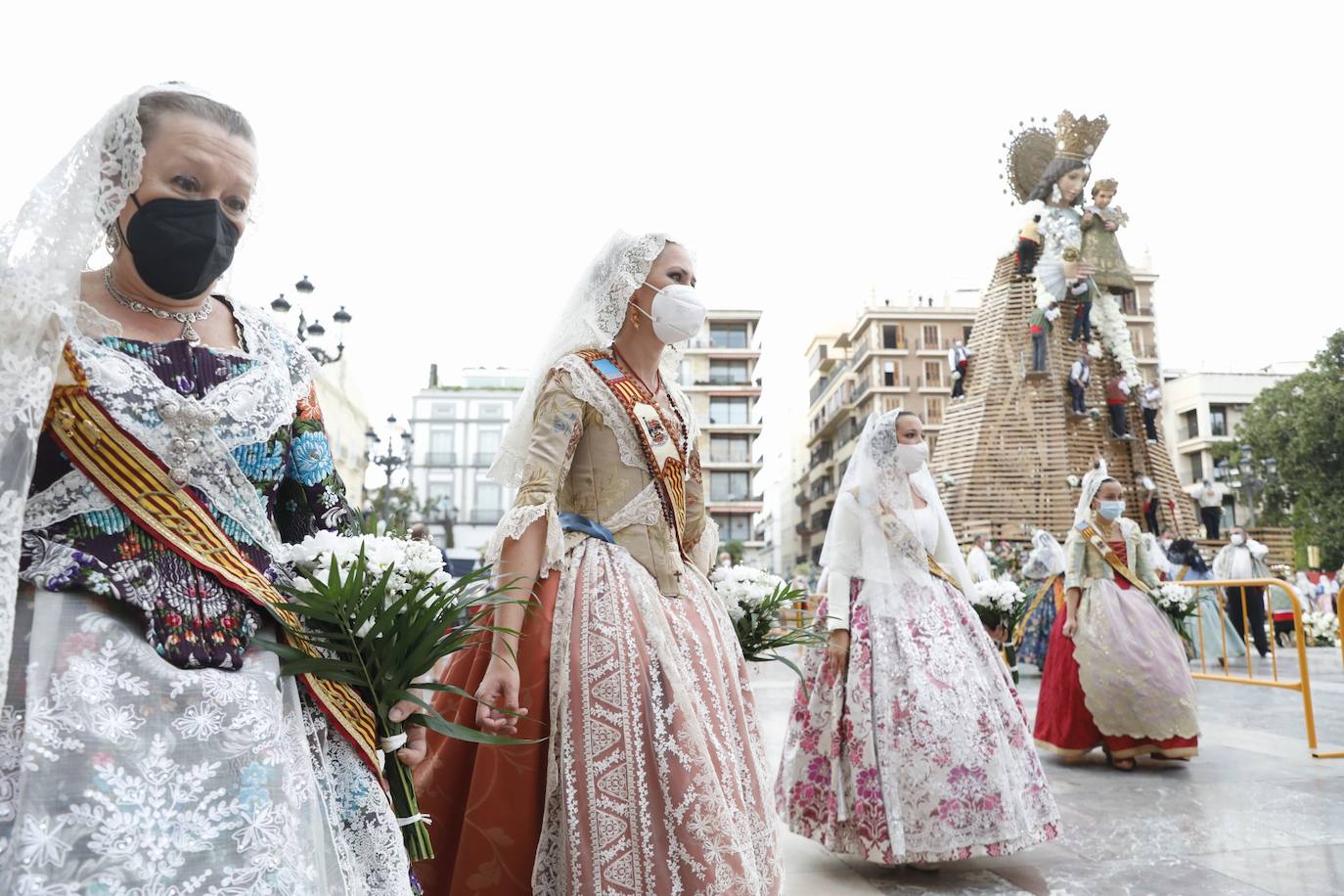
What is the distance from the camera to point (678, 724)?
217cm

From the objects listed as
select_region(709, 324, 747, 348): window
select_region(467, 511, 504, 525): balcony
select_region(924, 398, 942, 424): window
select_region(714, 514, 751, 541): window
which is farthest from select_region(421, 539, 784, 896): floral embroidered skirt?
select_region(709, 324, 747, 348): window

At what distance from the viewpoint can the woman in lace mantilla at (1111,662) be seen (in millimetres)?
5848

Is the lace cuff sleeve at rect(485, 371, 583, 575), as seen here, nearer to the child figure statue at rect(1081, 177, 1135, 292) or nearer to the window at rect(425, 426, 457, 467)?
the child figure statue at rect(1081, 177, 1135, 292)

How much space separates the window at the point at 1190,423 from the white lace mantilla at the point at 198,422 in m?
57.9

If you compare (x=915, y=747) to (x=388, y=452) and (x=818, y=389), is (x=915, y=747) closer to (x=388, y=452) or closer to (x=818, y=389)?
(x=388, y=452)

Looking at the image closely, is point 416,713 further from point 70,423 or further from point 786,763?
point 786,763

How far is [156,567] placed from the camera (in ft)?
4.82

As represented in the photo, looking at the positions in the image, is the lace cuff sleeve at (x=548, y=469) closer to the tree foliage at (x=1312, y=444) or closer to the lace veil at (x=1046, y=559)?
the lace veil at (x=1046, y=559)

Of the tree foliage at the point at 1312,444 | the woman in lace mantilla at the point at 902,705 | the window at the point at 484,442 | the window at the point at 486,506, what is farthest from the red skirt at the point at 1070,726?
the window at the point at 484,442

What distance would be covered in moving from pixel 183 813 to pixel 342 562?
453 millimetres

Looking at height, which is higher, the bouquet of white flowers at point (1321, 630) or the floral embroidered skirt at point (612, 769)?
the floral embroidered skirt at point (612, 769)

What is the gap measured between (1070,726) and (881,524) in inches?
113

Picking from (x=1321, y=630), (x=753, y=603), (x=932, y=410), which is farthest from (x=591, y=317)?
(x=932, y=410)

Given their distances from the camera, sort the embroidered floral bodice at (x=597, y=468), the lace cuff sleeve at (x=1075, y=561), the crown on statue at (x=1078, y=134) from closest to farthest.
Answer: the embroidered floral bodice at (x=597, y=468)
the lace cuff sleeve at (x=1075, y=561)
the crown on statue at (x=1078, y=134)
